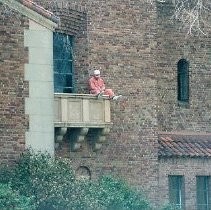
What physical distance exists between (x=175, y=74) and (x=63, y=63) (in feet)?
15.8

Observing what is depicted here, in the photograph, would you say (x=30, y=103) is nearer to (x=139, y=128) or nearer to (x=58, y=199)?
(x=58, y=199)

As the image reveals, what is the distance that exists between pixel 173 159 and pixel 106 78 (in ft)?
11.6

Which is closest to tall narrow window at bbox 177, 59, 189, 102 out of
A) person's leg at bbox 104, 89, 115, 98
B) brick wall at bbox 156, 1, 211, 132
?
brick wall at bbox 156, 1, 211, 132

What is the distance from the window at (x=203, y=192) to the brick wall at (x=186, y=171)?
0.83ft

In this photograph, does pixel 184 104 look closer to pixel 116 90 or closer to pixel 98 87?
pixel 116 90

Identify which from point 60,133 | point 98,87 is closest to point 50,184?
point 60,133

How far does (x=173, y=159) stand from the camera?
33.8 metres

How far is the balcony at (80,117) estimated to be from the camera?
29891 millimetres

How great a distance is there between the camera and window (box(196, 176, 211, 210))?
3469 cm

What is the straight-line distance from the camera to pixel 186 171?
34.2 m

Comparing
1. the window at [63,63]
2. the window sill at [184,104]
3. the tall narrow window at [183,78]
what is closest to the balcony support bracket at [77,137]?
the window at [63,63]

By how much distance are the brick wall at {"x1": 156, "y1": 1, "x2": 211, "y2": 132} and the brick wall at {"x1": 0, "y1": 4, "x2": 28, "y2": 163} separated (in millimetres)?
7564

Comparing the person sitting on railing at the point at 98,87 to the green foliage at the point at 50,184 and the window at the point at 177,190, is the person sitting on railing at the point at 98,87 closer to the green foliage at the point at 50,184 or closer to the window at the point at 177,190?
the green foliage at the point at 50,184

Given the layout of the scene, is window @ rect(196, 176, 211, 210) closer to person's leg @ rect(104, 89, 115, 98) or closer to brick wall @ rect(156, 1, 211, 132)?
brick wall @ rect(156, 1, 211, 132)
